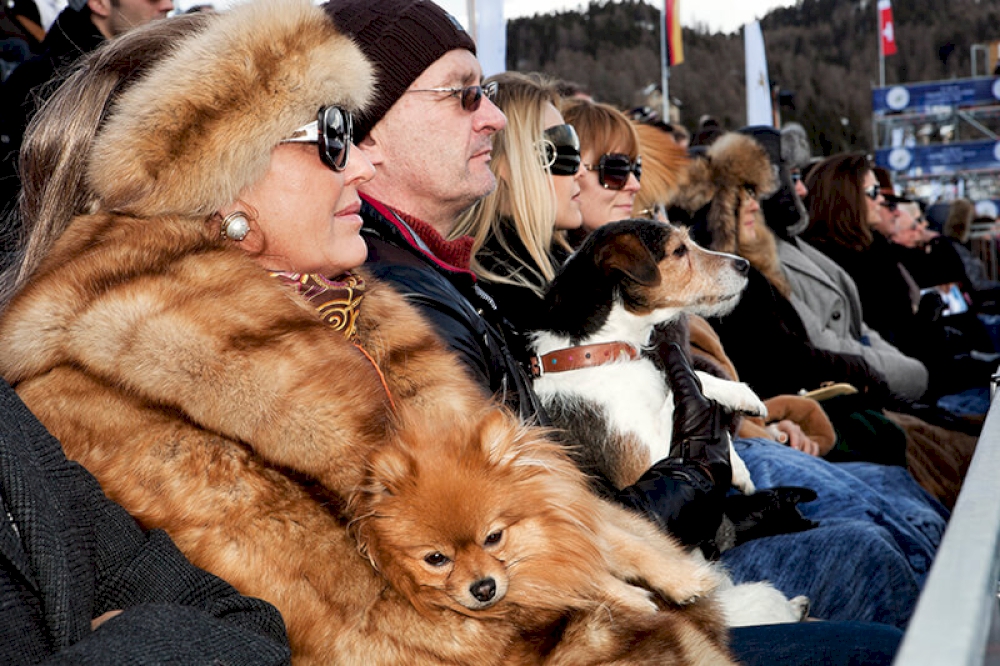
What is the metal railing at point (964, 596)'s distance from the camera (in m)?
0.77

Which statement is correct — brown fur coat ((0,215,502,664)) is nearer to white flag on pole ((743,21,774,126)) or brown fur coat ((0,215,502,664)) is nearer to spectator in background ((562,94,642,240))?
spectator in background ((562,94,642,240))

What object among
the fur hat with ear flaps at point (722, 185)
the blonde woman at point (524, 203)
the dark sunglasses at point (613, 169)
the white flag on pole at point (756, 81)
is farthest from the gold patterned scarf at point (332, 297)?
the white flag on pole at point (756, 81)

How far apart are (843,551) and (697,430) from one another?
0.53 m

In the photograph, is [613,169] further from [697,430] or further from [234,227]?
[234,227]

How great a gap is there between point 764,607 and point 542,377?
0.96 meters

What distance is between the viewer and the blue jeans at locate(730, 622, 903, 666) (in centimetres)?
185

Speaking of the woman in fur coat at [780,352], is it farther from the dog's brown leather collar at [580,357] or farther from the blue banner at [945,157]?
the blue banner at [945,157]

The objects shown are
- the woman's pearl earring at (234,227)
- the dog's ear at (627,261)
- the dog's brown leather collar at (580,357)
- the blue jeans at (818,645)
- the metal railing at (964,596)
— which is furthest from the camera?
the dog's ear at (627,261)

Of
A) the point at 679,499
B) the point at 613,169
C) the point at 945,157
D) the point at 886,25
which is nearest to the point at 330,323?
the point at 679,499

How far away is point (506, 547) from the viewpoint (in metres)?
1.47

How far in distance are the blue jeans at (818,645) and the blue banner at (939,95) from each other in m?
25.6

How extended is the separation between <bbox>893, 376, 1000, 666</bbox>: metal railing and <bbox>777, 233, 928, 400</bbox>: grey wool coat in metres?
3.92

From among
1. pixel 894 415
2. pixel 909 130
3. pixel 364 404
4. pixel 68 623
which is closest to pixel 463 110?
pixel 364 404

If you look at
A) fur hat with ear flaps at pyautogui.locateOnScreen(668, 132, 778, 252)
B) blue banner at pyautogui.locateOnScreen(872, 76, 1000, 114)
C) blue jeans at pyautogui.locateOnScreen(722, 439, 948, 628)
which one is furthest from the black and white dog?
blue banner at pyautogui.locateOnScreen(872, 76, 1000, 114)
